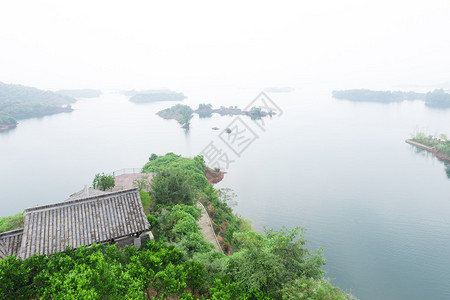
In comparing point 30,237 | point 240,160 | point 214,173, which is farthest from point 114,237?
point 240,160

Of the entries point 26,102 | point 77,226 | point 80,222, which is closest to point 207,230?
point 80,222

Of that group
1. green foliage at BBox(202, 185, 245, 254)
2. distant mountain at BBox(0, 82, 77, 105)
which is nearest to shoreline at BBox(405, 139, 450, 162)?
green foliage at BBox(202, 185, 245, 254)

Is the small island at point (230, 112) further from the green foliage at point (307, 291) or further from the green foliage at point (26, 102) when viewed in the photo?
the green foliage at point (307, 291)

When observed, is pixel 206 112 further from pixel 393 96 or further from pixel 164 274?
pixel 393 96

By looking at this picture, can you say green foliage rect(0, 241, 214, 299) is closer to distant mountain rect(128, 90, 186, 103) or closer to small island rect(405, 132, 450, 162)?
small island rect(405, 132, 450, 162)

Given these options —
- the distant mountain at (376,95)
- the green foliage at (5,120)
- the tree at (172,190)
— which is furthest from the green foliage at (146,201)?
the distant mountain at (376,95)

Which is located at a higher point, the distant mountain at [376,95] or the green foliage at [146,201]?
the distant mountain at [376,95]
